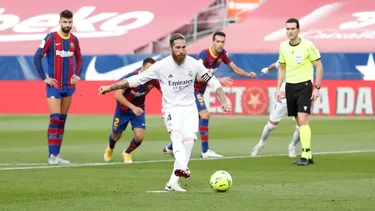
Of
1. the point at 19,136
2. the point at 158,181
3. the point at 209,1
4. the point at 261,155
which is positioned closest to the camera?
the point at 158,181

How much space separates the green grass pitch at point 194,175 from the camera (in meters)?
9.53

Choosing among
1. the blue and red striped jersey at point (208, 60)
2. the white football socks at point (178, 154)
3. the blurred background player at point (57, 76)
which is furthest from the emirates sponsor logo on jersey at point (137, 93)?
the white football socks at point (178, 154)

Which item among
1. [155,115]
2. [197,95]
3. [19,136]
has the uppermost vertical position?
[197,95]

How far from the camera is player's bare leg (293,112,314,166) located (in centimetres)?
1411

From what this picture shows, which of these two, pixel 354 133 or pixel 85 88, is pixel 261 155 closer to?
pixel 354 133

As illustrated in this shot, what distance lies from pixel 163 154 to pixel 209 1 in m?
20.3

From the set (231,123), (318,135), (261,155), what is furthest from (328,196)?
(231,123)

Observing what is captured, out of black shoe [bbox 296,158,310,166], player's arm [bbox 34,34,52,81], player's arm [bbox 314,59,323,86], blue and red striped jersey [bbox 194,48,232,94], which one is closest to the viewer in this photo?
black shoe [bbox 296,158,310,166]

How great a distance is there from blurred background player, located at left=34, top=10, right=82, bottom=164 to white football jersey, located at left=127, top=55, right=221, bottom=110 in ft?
11.4

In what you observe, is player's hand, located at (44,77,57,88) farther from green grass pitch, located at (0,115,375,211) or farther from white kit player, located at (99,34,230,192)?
white kit player, located at (99,34,230,192)

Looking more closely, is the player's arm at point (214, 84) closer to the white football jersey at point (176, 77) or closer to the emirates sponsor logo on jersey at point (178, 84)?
the white football jersey at point (176, 77)

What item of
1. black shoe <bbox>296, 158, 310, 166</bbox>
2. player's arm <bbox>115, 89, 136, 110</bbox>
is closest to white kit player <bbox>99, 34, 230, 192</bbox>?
black shoe <bbox>296, 158, 310, 166</bbox>

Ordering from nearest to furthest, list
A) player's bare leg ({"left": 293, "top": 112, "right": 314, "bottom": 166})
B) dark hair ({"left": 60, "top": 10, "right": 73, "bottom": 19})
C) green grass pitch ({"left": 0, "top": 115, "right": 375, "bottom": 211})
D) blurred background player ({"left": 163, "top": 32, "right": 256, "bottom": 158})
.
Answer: green grass pitch ({"left": 0, "top": 115, "right": 375, "bottom": 211}) < player's bare leg ({"left": 293, "top": 112, "right": 314, "bottom": 166}) < dark hair ({"left": 60, "top": 10, "right": 73, "bottom": 19}) < blurred background player ({"left": 163, "top": 32, "right": 256, "bottom": 158})

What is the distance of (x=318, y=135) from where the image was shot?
2089 centimetres
